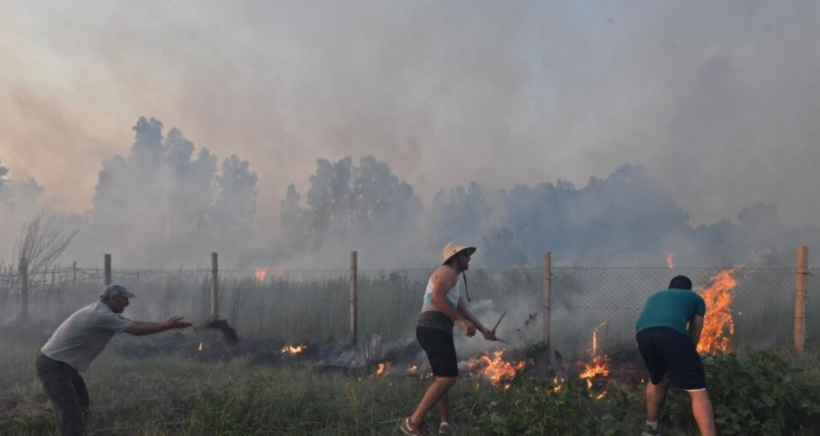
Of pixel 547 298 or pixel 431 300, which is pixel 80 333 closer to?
pixel 431 300

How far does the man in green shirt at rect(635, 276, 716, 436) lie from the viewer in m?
4.90

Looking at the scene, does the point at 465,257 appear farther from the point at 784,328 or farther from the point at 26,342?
the point at 26,342

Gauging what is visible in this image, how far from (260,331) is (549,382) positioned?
8.13m

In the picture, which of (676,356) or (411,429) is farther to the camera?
(411,429)

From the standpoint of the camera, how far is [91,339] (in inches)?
221

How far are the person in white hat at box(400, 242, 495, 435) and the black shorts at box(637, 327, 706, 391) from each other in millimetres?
1498

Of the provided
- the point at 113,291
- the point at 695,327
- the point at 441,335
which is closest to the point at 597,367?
the point at 695,327

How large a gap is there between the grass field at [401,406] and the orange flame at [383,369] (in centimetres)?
99

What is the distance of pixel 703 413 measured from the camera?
482cm

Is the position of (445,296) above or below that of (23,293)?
above

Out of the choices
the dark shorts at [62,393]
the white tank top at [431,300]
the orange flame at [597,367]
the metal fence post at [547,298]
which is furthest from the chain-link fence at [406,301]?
the dark shorts at [62,393]

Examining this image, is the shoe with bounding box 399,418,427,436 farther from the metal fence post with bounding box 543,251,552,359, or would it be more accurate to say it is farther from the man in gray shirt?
the metal fence post with bounding box 543,251,552,359

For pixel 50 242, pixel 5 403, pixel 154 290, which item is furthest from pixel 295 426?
pixel 50 242

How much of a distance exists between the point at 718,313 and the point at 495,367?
11.4 ft
